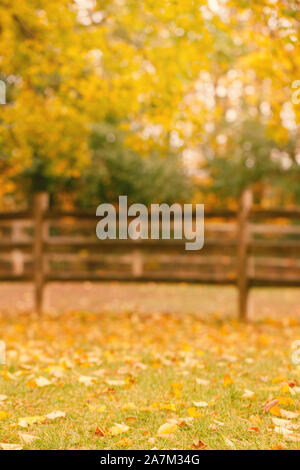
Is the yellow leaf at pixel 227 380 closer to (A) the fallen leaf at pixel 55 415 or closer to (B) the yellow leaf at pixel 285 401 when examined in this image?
(B) the yellow leaf at pixel 285 401

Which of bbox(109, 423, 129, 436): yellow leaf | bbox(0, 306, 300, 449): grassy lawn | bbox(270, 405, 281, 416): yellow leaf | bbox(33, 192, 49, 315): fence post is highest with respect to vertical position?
bbox(33, 192, 49, 315): fence post

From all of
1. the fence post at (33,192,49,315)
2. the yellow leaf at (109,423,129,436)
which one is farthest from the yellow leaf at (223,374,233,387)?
the fence post at (33,192,49,315)

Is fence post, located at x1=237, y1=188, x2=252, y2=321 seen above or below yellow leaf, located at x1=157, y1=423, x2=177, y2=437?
above

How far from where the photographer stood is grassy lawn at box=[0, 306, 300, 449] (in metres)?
3.38

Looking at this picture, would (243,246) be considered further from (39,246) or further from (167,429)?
(167,429)

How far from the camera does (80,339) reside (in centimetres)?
752

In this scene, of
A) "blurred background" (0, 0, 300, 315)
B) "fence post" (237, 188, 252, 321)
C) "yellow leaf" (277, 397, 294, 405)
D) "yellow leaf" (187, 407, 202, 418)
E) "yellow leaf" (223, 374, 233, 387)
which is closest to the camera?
"yellow leaf" (187, 407, 202, 418)

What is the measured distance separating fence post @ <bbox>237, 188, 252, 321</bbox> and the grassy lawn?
6.21 ft

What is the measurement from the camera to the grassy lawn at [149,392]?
3381mm

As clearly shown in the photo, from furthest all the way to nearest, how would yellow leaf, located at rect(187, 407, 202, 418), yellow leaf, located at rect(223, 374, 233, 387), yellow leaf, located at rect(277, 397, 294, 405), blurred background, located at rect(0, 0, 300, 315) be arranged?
blurred background, located at rect(0, 0, 300, 315), yellow leaf, located at rect(223, 374, 233, 387), yellow leaf, located at rect(277, 397, 294, 405), yellow leaf, located at rect(187, 407, 202, 418)

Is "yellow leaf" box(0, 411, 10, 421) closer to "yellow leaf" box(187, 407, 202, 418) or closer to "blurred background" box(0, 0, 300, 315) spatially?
"yellow leaf" box(187, 407, 202, 418)

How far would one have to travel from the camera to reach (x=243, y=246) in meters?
9.56

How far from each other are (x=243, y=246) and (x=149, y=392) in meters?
5.48
